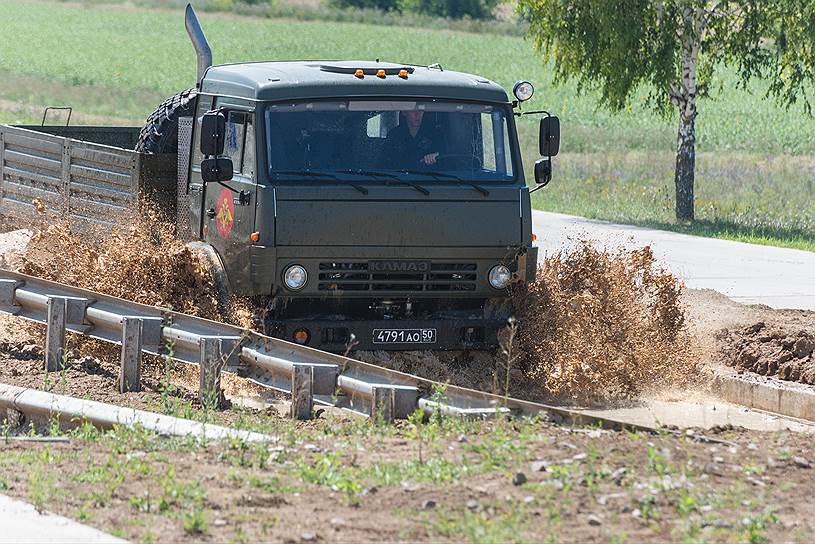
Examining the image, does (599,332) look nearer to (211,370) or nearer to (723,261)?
(211,370)

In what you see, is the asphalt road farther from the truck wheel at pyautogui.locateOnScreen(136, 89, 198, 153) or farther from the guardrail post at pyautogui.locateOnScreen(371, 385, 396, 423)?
the guardrail post at pyautogui.locateOnScreen(371, 385, 396, 423)

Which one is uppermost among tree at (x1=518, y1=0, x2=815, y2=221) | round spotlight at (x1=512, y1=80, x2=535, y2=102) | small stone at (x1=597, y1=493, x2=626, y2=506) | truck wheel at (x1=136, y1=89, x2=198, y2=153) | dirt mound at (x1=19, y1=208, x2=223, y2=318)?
tree at (x1=518, y1=0, x2=815, y2=221)

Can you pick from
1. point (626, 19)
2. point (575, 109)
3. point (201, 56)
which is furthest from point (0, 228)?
point (575, 109)

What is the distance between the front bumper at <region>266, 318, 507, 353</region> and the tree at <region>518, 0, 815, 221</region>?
1655 centimetres

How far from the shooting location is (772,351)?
1312 cm

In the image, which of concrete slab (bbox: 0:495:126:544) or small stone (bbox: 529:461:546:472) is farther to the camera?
small stone (bbox: 529:461:546:472)

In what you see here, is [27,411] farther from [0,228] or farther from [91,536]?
[0,228]

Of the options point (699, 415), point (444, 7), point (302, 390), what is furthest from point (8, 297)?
point (444, 7)

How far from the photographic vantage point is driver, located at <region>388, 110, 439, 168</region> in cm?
1157

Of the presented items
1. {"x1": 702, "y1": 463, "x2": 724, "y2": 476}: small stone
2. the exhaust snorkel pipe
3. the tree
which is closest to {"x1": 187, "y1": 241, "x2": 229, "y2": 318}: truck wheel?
the exhaust snorkel pipe

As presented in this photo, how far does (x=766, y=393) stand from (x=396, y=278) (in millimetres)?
3104

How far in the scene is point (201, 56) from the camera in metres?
16.6

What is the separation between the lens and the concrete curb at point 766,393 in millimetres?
11516

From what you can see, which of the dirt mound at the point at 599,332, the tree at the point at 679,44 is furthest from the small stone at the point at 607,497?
the tree at the point at 679,44
